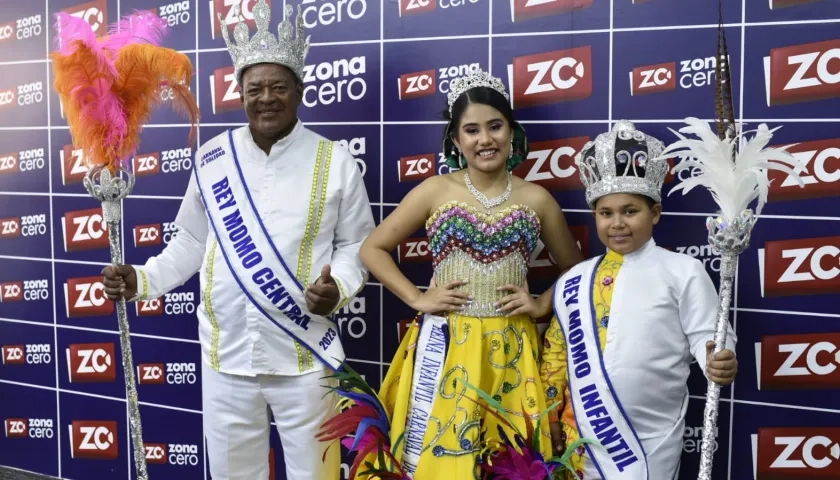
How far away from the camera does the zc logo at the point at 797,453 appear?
245 cm

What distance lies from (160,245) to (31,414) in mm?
1021

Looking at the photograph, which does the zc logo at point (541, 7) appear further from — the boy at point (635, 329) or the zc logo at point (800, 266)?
the zc logo at point (800, 266)

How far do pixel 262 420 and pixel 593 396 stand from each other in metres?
0.99

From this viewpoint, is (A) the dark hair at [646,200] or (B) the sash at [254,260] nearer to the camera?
(A) the dark hair at [646,200]

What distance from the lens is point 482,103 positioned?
2.23m

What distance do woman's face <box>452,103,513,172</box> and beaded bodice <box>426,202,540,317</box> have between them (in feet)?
0.43

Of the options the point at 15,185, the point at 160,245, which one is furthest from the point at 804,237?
the point at 15,185

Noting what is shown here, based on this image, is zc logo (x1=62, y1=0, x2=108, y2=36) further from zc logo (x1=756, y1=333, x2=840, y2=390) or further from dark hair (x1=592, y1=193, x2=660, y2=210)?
zc logo (x1=756, y1=333, x2=840, y2=390)

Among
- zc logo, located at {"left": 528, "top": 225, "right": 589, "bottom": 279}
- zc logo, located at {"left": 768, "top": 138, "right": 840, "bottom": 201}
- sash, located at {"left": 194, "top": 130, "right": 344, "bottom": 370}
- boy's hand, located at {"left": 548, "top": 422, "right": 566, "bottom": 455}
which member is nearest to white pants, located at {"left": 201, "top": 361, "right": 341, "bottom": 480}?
sash, located at {"left": 194, "top": 130, "right": 344, "bottom": 370}

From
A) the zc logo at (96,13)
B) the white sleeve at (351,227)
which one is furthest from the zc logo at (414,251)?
the zc logo at (96,13)

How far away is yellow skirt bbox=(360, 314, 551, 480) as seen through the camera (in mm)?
2146

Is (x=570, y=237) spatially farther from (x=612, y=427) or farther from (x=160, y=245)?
(x=160, y=245)

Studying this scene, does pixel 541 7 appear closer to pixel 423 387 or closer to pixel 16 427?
pixel 423 387

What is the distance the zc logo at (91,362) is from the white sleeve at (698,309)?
2.32m
